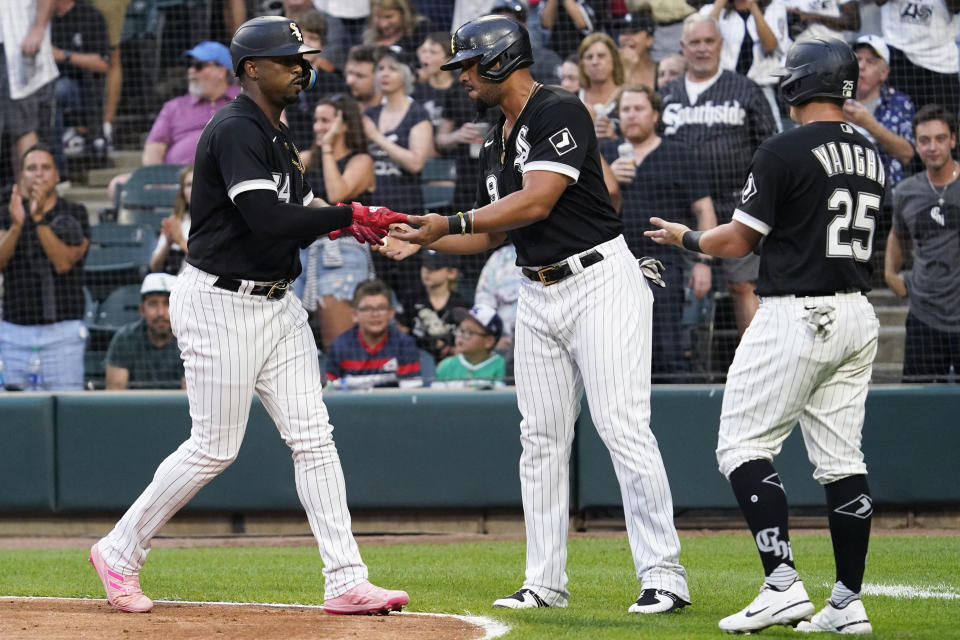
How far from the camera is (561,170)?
14.8 feet

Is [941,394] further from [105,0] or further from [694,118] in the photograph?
[105,0]

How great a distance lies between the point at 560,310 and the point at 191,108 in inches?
233

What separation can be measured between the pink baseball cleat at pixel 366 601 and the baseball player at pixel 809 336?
45.6 inches

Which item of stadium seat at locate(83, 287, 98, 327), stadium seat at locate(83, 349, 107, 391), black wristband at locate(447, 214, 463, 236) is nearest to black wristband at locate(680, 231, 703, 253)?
black wristband at locate(447, 214, 463, 236)

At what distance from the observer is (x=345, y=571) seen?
14.6 ft

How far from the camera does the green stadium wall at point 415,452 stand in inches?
302

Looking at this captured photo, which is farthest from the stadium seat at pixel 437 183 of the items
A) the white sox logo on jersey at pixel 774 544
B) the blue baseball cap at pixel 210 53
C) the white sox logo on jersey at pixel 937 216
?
the white sox logo on jersey at pixel 774 544

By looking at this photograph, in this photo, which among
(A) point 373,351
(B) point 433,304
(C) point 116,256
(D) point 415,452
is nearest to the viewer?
(D) point 415,452

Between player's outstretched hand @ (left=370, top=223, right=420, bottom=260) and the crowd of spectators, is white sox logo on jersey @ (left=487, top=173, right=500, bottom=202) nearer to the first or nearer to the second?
player's outstretched hand @ (left=370, top=223, right=420, bottom=260)

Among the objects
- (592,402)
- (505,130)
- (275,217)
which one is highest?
(505,130)

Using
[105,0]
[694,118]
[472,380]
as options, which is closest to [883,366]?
[694,118]

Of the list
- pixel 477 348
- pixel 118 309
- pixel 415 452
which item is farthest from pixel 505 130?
pixel 118 309

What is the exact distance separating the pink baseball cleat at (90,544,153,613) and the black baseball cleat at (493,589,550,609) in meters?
1.31

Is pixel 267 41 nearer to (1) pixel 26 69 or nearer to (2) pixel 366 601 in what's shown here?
(2) pixel 366 601
